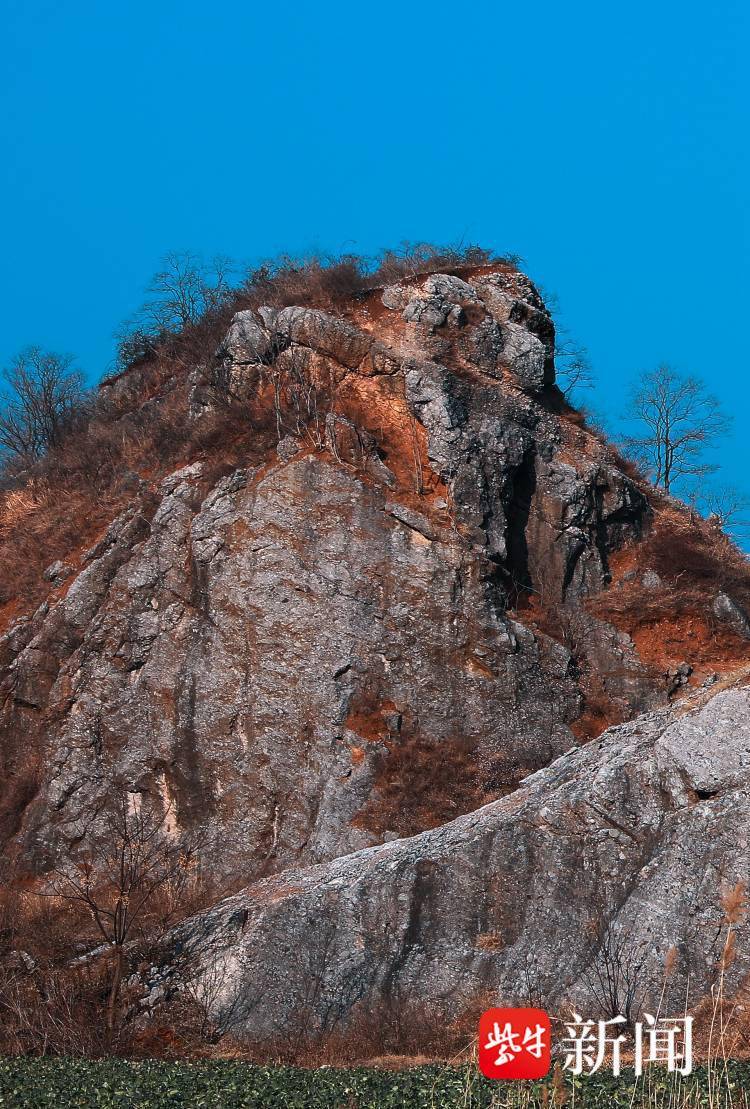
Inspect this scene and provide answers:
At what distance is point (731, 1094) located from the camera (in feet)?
34.0

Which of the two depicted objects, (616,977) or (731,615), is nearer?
(616,977)

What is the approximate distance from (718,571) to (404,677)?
8.72 m

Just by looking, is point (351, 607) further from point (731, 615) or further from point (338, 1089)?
point (338, 1089)

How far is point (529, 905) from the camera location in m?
17.1

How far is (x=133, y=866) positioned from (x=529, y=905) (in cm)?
763

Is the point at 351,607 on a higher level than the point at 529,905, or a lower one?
higher

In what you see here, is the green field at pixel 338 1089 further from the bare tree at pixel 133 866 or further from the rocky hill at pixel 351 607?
the bare tree at pixel 133 866

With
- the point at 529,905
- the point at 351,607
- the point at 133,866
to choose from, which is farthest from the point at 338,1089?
the point at 351,607

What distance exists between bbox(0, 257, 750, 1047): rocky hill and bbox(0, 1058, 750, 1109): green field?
541cm

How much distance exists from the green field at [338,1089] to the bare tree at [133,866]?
651cm

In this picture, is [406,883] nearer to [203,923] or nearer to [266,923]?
[266,923]

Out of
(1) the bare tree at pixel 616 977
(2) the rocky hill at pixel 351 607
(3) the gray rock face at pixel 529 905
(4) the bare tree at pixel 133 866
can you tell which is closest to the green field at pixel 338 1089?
(1) the bare tree at pixel 616 977

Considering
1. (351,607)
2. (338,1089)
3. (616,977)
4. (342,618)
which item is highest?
(351,607)

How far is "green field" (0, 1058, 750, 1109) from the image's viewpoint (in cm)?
1040
